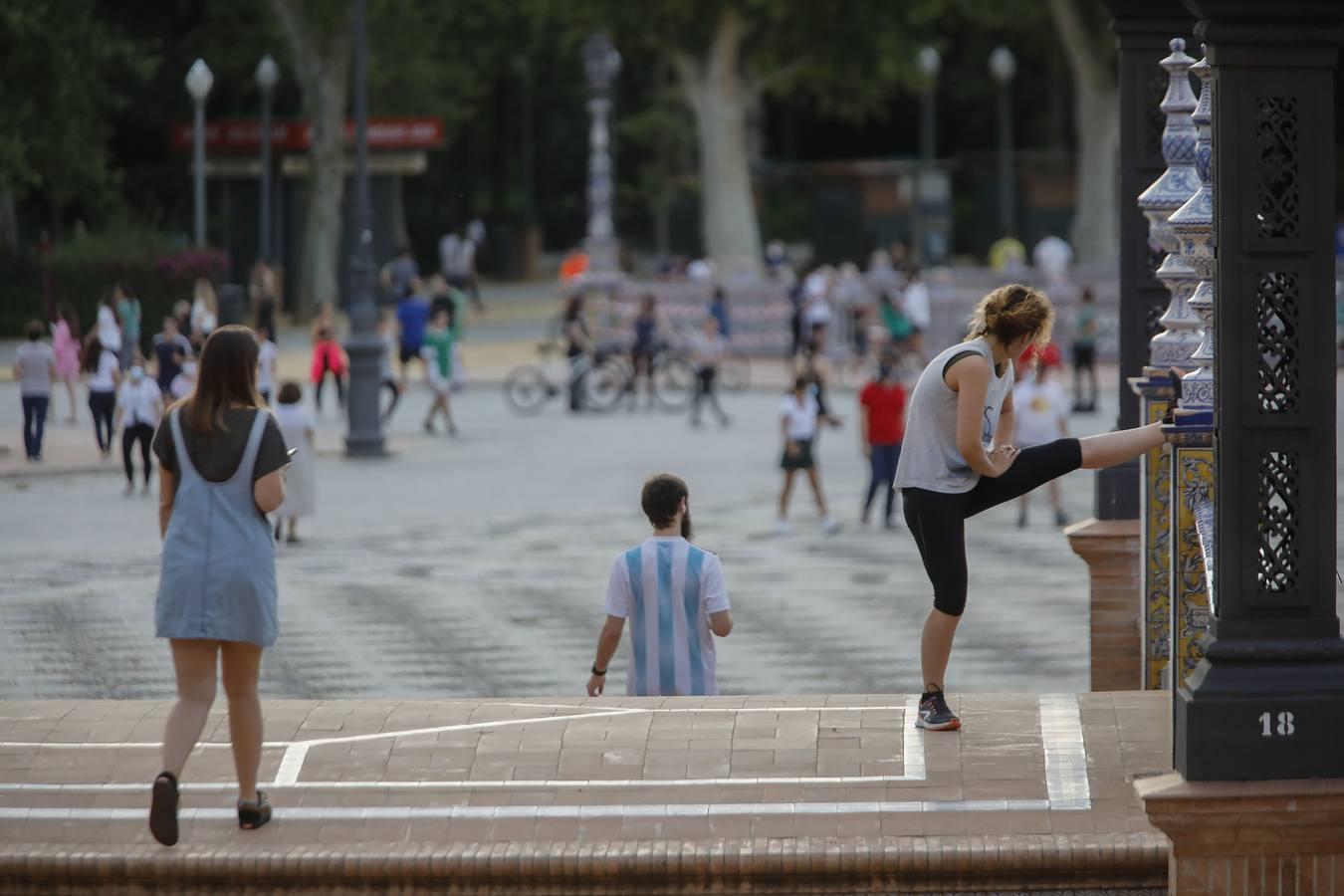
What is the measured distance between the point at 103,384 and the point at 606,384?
28.0ft

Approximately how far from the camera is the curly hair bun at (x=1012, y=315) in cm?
706

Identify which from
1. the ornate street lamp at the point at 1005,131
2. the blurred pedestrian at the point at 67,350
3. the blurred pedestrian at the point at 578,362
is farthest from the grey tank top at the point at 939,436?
the ornate street lamp at the point at 1005,131

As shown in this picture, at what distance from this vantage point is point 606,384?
96.4 feet

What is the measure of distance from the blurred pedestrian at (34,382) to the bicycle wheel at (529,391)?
7.35 metres

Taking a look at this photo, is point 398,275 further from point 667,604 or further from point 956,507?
point 956,507

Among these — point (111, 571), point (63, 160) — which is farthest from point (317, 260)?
point (111, 571)

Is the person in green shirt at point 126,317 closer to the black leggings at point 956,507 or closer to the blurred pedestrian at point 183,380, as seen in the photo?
the blurred pedestrian at point 183,380

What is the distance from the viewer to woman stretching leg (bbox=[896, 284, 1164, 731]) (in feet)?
23.1

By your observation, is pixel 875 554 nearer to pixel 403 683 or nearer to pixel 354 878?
pixel 403 683

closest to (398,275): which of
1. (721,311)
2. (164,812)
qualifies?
(721,311)

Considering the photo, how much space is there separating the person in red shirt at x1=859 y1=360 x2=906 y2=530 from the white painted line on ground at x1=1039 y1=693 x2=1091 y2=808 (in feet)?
33.9

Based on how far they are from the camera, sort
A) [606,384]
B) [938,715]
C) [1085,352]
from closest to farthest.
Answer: [938,715] < [1085,352] < [606,384]

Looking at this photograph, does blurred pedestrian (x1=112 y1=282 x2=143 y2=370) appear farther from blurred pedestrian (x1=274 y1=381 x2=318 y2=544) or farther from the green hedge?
the green hedge

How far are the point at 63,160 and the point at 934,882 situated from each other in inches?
1456
